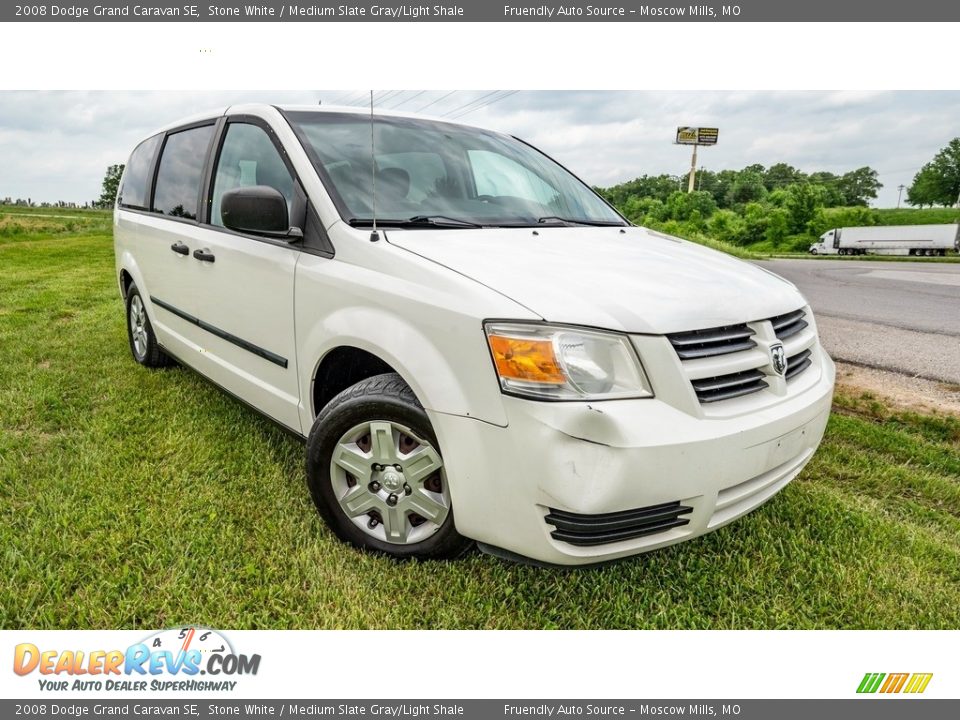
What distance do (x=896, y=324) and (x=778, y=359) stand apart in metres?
5.25

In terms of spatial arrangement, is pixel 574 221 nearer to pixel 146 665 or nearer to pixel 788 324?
pixel 788 324

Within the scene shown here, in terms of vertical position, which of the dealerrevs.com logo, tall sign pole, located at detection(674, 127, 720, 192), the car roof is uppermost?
tall sign pole, located at detection(674, 127, 720, 192)

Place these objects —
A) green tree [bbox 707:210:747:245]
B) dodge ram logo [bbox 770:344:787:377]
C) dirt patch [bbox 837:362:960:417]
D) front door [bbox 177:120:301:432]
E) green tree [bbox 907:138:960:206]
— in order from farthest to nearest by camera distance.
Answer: green tree [bbox 707:210:747:245], green tree [bbox 907:138:960:206], dirt patch [bbox 837:362:960:417], front door [bbox 177:120:301:432], dodge ram logo [bbox 770:344:787:377]

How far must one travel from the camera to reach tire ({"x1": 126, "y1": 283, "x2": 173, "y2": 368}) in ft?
14.5

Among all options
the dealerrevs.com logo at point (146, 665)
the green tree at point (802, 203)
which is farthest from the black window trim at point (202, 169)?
the green tree at point (802, 203)

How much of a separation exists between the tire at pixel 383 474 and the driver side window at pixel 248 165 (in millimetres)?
882

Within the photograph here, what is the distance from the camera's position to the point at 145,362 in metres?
4.64

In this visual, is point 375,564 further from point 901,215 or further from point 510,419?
point 901,215

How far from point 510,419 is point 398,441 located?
0.56 meters

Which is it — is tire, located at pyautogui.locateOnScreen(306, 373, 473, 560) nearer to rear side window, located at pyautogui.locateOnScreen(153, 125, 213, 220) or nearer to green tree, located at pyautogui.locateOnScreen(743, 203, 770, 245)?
rear side window, located at pyautogui.locateOnScreen(153, 125, 213, 220)

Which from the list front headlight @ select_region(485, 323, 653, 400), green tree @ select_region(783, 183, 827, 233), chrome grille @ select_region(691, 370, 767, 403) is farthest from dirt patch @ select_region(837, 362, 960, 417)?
green tree @ select_region(783, 183, 827, 233)

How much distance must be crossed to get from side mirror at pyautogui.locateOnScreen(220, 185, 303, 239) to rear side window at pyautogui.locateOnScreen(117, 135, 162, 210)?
2230mm

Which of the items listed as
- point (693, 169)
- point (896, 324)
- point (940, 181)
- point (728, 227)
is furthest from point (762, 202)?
point (896, 324)

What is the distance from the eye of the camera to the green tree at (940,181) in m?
20.8
